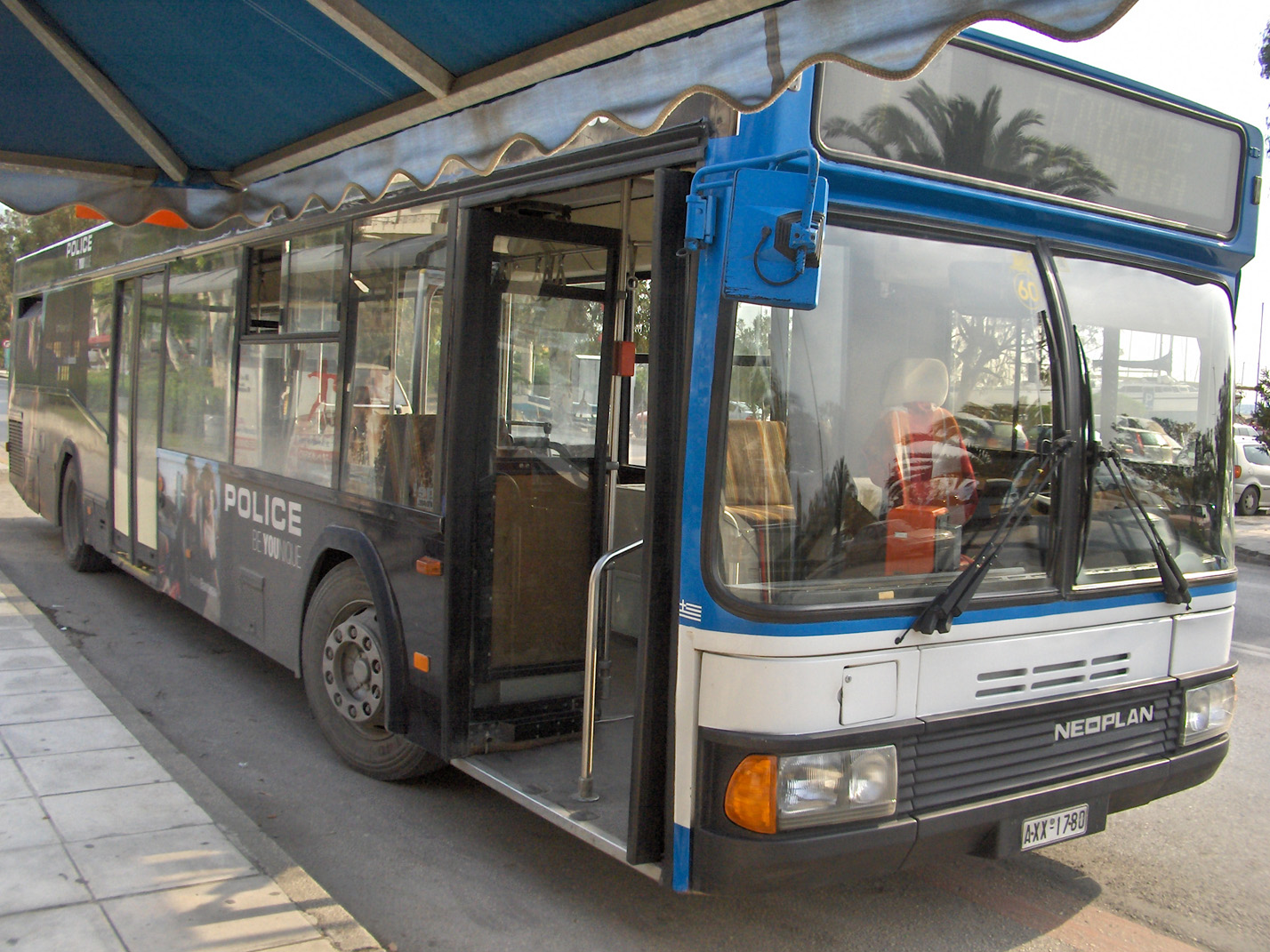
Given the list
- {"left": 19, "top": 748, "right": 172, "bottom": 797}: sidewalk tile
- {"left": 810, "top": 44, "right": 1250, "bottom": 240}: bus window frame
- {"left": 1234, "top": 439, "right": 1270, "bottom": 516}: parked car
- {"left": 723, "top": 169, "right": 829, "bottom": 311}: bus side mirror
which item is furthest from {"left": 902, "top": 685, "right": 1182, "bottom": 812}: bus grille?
{"left": 1234, "top": 439, "right": 1270, "bottom": 516}: parked car

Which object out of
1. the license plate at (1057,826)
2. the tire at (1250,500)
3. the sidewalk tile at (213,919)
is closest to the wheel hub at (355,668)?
the sidewalk tile at (213,919)

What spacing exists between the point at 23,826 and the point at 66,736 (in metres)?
1.08

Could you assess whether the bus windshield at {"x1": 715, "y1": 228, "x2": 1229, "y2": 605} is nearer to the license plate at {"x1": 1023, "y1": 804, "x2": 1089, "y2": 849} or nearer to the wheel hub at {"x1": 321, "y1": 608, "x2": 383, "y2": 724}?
the license plate at {"x1": 1023, "y1": 804, "x2": 1089, "y2": 849}

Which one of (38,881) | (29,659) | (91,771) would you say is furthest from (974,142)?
(29,659)

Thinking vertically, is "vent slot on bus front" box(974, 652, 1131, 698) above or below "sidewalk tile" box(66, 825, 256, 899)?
above

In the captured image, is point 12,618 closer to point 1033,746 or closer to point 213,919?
point 213,919

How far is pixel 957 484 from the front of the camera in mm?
3348

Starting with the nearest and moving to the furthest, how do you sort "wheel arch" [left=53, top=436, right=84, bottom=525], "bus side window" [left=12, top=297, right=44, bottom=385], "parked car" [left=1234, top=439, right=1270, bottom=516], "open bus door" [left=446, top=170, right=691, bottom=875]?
"open bus door" [left=446, top=170, right=691, bottom=875] → "wheel arch" [left=53, top=436, right=84, bottom=525] → "bus side window" [left=12, top=297, right=44, bottom=385] → "parked car" [left=1234, top=439, right=1270, bottom=516]

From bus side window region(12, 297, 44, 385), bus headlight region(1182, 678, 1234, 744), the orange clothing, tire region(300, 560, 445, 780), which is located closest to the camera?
the orange clothing

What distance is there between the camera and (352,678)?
5.02 m

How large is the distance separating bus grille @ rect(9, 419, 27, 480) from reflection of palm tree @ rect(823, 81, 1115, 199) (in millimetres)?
10940

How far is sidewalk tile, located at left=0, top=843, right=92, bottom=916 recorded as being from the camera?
348 cm

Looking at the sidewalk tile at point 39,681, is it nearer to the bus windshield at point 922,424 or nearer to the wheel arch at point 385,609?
the wheel arch at point 385,609

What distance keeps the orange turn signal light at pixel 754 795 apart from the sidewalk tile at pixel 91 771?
2756 millimetres
